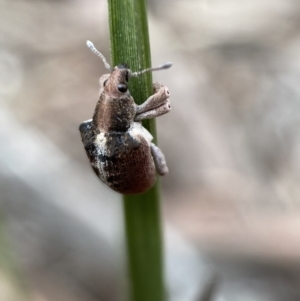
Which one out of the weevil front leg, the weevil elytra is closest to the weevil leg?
the weevil elytra

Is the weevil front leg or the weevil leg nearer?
the weevil front leg

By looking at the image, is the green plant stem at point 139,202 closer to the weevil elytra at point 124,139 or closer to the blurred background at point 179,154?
the weevil elytra at point 124,139

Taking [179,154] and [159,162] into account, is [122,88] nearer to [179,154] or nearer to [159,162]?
Answer: [159,162]

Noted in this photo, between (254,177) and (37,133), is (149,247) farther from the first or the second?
(37,133)

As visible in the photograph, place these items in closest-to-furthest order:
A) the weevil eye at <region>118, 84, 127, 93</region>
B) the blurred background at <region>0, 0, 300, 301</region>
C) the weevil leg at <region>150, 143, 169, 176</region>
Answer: the weevil eye at <region>118, 84, 127, 93</region>
the weevil leg at <region>150, 143, 169, 176</region>
the blurred background at <region>0, 0, 300, 301</region>

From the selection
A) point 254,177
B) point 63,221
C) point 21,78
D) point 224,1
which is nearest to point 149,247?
point 63,221

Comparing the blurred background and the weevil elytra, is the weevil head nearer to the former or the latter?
the weevil elytra
